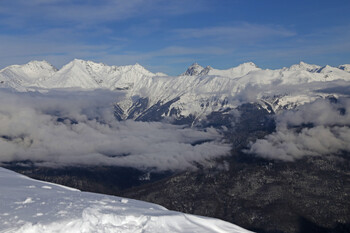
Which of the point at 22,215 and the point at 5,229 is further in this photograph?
the point at 22,215

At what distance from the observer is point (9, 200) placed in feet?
126

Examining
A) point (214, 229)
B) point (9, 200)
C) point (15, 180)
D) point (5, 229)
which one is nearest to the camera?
point (5, 229)

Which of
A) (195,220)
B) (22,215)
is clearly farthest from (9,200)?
(195,220)

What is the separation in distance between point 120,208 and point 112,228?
6.45m

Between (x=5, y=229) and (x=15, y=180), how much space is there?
24247 millimetres

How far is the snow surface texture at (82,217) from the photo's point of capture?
103ft

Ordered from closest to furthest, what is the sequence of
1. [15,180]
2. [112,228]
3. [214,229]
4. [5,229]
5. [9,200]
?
[5,229] → [112,228] → [214,229] → [9,200] → [15,180]

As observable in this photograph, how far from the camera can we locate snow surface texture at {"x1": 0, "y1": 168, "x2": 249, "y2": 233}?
31.4 m

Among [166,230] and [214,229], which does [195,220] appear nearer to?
[214,229]

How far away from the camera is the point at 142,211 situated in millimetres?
38594

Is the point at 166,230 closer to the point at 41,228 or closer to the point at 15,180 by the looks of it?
the point at 41,228

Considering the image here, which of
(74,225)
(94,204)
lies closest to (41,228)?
(74,225)

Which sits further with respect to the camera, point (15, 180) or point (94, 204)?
point (15, 180)

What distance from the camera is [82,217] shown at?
33188 millimetres
